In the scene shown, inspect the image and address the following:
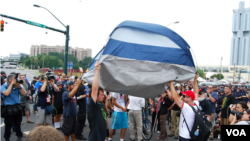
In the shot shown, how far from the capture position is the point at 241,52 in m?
188

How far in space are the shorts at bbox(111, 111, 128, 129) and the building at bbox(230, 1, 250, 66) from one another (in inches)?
8142

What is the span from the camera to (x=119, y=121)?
6680mm

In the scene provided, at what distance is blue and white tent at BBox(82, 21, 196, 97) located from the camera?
340cm

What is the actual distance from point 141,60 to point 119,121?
3811mm

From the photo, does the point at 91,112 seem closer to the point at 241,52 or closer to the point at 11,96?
the point at 11,96

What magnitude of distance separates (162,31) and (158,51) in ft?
1.26

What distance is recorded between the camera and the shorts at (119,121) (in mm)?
6641

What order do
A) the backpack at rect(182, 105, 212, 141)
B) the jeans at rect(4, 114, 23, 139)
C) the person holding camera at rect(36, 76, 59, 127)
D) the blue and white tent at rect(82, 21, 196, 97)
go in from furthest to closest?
the person holding camera at rect(36, 76, 59, 127) < the jeans at rect(4, 114, 23, 139) < the backpack at rect(182, 105, 212, 141) < the blue and white tent at rect(82, 21, 196, 97)

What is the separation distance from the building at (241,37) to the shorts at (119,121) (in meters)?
207

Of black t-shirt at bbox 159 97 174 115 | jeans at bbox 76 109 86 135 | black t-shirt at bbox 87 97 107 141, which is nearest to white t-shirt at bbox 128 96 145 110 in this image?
black t-shirt at bbox 159 97 174 115

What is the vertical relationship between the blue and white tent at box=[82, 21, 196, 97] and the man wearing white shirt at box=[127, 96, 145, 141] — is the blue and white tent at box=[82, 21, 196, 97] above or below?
above

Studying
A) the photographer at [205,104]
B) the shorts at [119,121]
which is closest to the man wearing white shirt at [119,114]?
the shorts at [119,121]

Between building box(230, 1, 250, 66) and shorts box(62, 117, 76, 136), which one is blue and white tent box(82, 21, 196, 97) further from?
building box(230, 1, 250, 66)

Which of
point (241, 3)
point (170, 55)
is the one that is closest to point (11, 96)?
point (170, 55)
